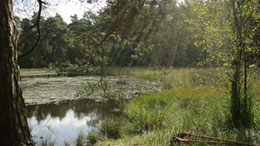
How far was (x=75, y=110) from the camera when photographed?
286 inches

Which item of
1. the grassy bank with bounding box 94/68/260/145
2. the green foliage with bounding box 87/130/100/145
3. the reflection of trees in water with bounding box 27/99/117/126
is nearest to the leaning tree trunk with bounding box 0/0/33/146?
the grassy bank with bounding box 94/68/260/145

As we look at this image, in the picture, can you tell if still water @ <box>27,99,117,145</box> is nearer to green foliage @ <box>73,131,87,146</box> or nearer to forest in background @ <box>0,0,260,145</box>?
green foliage @ <box>73,131,87,146</box>

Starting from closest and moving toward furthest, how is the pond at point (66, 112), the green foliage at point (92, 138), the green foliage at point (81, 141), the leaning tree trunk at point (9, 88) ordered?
the leaning tree trunk at point (9, 88) → the green foliage at point (81, 141) → the green foliage at point (92, 138) → the pond at point (66, 112)

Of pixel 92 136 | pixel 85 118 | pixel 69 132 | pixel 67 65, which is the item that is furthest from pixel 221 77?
pixel 85 118

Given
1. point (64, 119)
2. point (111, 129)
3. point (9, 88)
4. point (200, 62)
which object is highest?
point (200, 62)

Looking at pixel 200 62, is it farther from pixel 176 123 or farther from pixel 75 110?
pixel 75 110

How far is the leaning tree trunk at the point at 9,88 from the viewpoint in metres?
1.70

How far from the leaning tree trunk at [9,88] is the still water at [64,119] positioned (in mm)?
2756

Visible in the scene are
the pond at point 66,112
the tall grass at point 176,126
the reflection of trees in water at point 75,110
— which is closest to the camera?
the tall grass at point 176,126

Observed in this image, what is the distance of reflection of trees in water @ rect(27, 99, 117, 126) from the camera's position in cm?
641

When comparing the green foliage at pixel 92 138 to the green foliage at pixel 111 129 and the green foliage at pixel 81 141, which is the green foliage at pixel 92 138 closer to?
the green foliage at pixel 81 141

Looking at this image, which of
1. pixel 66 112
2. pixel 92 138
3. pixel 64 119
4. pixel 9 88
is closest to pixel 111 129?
pixel 92 138

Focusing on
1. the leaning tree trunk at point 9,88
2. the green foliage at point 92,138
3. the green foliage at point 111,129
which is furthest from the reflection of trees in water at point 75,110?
the leaning tree trunk at point 9,88

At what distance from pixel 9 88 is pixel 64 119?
4858 mm
